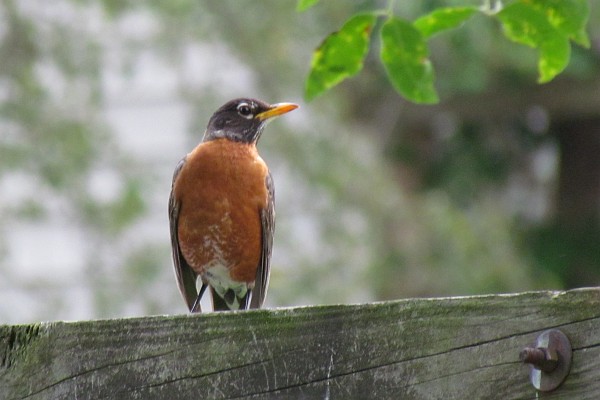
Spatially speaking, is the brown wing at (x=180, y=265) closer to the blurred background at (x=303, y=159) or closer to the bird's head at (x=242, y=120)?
the bird's head at (x=242, y=120)

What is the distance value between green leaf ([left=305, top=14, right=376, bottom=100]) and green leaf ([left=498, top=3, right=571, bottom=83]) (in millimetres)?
274

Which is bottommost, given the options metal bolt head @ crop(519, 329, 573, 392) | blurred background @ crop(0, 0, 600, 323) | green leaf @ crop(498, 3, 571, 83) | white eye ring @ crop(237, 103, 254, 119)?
metal bolt head @ crop(519, 329, 573, 392)

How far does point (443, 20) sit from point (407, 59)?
0.10 meters

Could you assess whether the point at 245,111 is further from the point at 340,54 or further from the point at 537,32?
the point at 537,32

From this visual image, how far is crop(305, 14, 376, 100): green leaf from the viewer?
216 cm

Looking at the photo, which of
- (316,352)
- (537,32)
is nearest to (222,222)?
(537,32)

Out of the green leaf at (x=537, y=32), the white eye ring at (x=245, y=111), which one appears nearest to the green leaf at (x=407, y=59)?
the green leaf at (x=537, y=32)

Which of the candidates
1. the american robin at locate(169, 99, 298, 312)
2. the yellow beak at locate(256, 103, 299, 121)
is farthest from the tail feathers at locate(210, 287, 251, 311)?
the yellow beak at locate(256, 103, 299, 121)

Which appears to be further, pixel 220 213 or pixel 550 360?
pixel 220 213

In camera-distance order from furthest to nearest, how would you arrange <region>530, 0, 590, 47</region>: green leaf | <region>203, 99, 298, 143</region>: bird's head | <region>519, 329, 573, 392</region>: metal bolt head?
<region>203, 99, 298, 143</region>: bird's head
<region>530, 0, 590, 47</region>: green leaf
<region>519, 329, 573, 392</region>: metal bolt head

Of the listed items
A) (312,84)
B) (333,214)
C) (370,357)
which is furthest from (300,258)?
(370,357)

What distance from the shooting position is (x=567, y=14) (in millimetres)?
2027

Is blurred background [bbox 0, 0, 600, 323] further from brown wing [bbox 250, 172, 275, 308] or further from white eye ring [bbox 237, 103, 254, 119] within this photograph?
brown wing [bbox 250, 172, 275, 308]

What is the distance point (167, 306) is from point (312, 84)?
649cm
